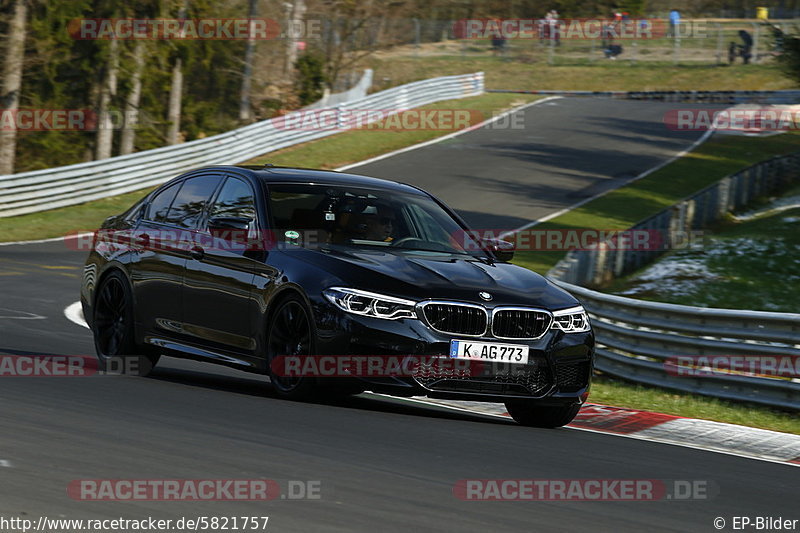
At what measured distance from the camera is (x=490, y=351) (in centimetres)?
824

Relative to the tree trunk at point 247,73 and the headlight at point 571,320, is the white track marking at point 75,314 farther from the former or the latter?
the tree trunk at point 247,73

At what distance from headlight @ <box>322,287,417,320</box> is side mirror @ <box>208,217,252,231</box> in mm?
1122

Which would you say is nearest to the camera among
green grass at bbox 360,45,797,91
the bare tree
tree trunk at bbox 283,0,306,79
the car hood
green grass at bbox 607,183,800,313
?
the car hood

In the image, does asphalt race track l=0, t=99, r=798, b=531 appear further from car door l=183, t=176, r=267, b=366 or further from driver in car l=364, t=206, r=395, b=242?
driver in car l=364, t=206, r=395, b=242

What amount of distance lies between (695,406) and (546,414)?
295 cm

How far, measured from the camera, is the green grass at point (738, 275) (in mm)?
19547

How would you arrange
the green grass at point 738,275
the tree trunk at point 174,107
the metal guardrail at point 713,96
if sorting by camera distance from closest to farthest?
the green grass at point 738,275 < the metal guardrail at point 713,96 < the tree trunk at point 174,107

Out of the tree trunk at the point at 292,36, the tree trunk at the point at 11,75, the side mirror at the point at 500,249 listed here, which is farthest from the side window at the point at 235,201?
the tree trunk at the point at 292,36

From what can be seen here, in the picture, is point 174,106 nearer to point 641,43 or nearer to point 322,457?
point 641,43

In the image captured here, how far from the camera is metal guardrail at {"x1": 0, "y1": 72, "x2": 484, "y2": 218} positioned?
2880 cm

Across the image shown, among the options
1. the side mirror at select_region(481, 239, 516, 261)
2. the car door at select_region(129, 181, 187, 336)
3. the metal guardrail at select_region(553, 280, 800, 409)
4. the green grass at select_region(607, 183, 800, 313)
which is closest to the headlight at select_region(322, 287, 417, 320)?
the side mirror at select_region(481, 239, 516, 261)

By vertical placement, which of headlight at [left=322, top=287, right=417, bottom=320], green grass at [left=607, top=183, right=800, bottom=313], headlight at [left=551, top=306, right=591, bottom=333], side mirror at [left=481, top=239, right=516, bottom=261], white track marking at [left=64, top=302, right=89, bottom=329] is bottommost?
Answer: green grass at [left=607, top=183, right=800, bottom=313]

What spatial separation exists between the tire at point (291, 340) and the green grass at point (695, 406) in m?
3.50

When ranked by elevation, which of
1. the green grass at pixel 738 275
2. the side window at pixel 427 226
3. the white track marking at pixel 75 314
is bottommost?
the green grass at pixel 738 275
